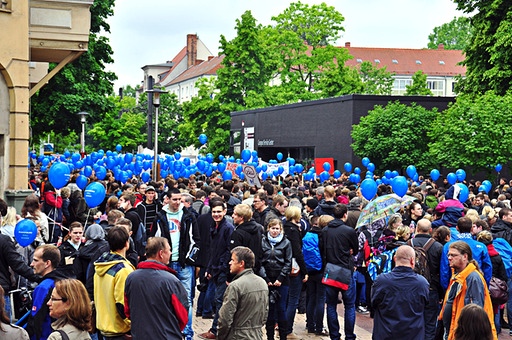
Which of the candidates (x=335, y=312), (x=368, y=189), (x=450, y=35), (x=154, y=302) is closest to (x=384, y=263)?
(x=335, y=312)

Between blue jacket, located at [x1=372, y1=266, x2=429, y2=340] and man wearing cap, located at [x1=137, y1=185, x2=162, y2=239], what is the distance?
4.98 metres

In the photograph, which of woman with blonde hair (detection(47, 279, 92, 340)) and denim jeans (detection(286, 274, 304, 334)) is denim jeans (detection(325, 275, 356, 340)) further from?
woman with blonde hair (detection(47, 279, 92, 340))

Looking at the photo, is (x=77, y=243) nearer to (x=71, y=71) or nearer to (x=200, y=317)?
(x=200, y=317)

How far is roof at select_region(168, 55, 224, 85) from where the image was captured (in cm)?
10544

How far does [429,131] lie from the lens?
1403 inches

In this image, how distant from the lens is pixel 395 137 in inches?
1383

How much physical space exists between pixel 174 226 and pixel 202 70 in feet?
334

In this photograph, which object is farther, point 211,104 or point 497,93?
point 211,104

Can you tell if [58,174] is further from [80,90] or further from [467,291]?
[80,90]

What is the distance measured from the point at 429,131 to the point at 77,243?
2846cm

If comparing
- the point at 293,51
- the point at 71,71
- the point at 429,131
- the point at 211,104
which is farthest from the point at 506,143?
the point at 293,51

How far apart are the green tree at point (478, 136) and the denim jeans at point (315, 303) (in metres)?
20.2

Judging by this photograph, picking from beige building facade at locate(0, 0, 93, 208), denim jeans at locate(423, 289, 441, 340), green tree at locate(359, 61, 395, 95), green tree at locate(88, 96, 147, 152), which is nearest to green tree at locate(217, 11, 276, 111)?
green tree at locate(88, 96, 147, 152)

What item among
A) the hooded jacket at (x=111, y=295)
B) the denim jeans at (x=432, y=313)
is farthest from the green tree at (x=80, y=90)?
the hooded jacket at (x=111, y=295)
